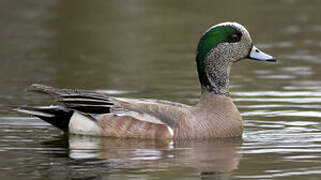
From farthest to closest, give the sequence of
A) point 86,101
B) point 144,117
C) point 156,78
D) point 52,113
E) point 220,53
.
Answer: point 156,78
point 220,53
point 52,113
point 86,101
point 144,117

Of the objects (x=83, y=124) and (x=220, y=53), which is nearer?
(x=83, y=124)

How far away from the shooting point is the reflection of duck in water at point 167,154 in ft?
29.0

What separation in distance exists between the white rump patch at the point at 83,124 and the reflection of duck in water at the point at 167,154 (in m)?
0.08

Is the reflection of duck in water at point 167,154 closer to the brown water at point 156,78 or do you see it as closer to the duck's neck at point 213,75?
the brown water at point 156,78

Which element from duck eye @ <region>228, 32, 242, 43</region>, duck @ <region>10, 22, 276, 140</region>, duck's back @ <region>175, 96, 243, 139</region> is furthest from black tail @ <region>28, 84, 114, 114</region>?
duck eye @ <region>228, 32, 242, 43</region>

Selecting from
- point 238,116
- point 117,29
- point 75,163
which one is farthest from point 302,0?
point 75,163

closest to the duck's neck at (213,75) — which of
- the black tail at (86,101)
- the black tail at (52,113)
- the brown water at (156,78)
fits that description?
the brown water at (156,78)

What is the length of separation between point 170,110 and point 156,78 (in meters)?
4.14

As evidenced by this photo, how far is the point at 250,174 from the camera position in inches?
335

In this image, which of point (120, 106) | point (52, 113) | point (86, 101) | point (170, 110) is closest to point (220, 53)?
point (170, 110)

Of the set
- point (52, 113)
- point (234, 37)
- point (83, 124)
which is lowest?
point (83, 124)

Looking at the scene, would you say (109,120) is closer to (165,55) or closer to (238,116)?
(238,116)

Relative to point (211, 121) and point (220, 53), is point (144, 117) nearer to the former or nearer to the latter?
point (211, 121)

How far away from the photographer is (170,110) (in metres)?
10.5
